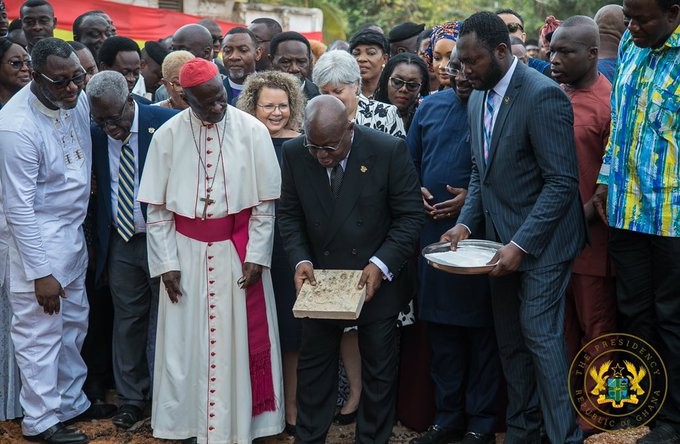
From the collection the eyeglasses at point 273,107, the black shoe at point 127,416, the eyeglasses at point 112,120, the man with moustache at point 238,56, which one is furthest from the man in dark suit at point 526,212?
the man with moustache at point 238,56

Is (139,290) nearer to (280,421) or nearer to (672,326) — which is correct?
(280,421)

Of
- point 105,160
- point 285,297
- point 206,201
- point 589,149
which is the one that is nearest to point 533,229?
point 589,149

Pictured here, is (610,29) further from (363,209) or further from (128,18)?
(128,18)

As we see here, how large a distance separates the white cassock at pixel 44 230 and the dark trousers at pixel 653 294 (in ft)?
11.4

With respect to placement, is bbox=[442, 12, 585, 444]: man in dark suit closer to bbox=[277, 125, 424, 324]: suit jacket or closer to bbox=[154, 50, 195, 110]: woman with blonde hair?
bbox=[277, 125, 424, 324]: suit jacket

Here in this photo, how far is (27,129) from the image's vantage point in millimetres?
5297

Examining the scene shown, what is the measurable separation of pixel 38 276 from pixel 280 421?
71.4 inches

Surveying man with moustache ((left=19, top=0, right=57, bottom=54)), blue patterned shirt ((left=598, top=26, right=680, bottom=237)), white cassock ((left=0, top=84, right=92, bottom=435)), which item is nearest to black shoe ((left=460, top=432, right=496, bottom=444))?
blue patterned shirt ((left=598, top=26, right=680, bottom=237))

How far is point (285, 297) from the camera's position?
18.5 feet

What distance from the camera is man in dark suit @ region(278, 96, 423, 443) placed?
16.0 feet

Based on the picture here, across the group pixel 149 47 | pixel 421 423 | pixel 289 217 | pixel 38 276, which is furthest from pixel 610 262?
pixel 149 47

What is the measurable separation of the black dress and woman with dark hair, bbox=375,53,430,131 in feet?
3.18

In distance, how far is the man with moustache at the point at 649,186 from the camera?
4.48 meters

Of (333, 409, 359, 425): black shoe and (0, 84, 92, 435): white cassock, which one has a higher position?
(0, 84, 92, 435): white cassock
